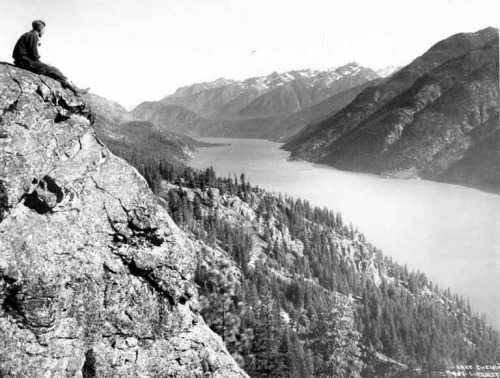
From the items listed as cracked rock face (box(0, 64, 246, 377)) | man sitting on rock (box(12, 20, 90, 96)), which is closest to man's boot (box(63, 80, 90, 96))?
cracked rock face (box(0, 64, 246, 377))

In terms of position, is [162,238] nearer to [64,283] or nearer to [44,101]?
[64,283]

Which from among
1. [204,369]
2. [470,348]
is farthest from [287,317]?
[204,369]

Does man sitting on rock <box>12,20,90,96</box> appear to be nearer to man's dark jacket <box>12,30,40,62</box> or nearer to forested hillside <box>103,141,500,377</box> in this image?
man's dark jacket <box>12,30,40,62</box>

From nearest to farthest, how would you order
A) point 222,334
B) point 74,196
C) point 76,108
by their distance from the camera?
point 74,196 < point 76,108 < point 222,334

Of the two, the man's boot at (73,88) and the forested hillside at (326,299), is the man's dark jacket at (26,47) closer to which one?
the man's boot at (73,88)

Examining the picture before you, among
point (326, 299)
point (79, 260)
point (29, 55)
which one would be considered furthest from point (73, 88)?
point (326, 299)

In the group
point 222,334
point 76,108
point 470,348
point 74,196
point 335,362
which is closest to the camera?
point 74,196
